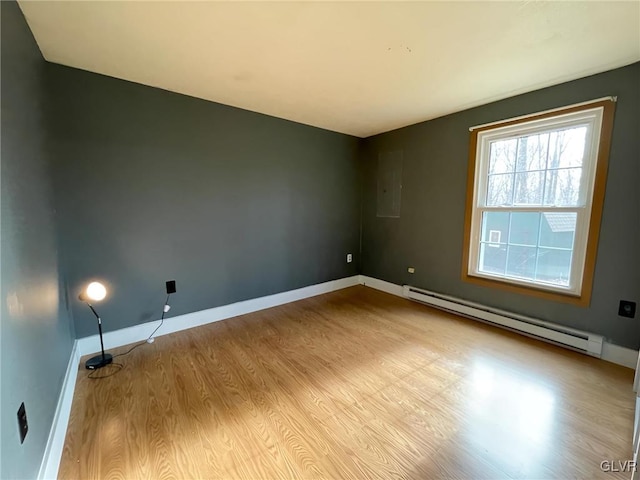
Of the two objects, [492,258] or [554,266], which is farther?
[492,258]

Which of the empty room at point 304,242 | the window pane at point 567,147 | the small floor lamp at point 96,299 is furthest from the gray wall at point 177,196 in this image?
the window pane at point 567,147

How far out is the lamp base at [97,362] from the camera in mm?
2010

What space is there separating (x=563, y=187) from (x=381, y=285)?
2329 mm

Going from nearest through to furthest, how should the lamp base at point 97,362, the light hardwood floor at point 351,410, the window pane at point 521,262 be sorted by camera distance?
the light hardwood floor at point 351,410 → the lamp base at point 97,362 → the window pane at point 521,262

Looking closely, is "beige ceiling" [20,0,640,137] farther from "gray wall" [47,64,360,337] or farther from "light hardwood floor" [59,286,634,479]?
"light hardwood floor" [59,286,634,479]

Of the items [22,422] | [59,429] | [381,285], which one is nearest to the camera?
[22,422]

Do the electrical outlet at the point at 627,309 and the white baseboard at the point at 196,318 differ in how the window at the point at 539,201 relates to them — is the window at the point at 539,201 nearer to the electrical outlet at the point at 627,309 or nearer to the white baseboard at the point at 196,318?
the electrical outlet at the point at 627,309

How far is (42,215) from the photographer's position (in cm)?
157

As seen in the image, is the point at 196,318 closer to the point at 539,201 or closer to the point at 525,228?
the point at 525,228

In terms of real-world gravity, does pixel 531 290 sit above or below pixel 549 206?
below

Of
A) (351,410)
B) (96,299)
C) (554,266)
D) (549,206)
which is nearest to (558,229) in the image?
(549,206)

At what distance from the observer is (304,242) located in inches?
139

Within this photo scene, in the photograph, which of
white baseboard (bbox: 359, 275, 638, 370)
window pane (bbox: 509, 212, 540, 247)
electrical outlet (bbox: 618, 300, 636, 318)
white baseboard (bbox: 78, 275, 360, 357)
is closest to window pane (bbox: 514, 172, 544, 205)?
window pane (bbox: 509, 212, 540, 247)

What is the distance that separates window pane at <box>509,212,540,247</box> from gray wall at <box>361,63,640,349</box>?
1.47ft
